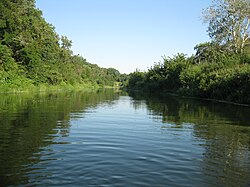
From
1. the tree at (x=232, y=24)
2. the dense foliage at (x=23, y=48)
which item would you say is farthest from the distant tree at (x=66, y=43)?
the tree at (x=232, y=24)

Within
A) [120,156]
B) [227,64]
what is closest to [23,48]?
[227,64]

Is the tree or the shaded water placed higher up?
the tree

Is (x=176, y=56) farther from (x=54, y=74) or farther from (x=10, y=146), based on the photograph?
(x=10, y=146)

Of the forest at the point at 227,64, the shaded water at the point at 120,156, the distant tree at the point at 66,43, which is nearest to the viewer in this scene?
the shaded water at the point at 120,156

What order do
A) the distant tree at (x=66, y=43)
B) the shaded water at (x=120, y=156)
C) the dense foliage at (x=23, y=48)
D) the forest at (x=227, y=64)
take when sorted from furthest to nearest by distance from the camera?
1. the distant tree at (x=66, y=43)
2. the dense foliage at (x=23, y=48)
3. the forest at (x=227, y=64)
4. the shaded water at (x=120, y=156)

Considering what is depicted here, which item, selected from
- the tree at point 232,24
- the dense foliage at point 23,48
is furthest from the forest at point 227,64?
the dense foliage at point 23,48

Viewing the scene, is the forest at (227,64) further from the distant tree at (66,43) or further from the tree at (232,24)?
the distant tree at (66,43)

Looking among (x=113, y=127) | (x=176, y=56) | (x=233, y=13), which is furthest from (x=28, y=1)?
(x=113, y=127)

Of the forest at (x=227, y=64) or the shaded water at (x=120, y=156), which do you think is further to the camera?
the forest at (x=227, y=64)

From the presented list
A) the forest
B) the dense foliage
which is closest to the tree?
the forest

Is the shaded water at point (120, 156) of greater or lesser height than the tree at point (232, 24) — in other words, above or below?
below

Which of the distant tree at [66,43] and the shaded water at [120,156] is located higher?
the distant tree at [66,43]

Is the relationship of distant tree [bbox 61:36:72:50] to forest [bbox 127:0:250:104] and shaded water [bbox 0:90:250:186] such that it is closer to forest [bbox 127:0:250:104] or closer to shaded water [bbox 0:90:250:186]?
forest [bbox 127:0:250:104]

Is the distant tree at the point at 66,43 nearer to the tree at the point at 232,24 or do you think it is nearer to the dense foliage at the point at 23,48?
the dense foliage at the point at 23,48
